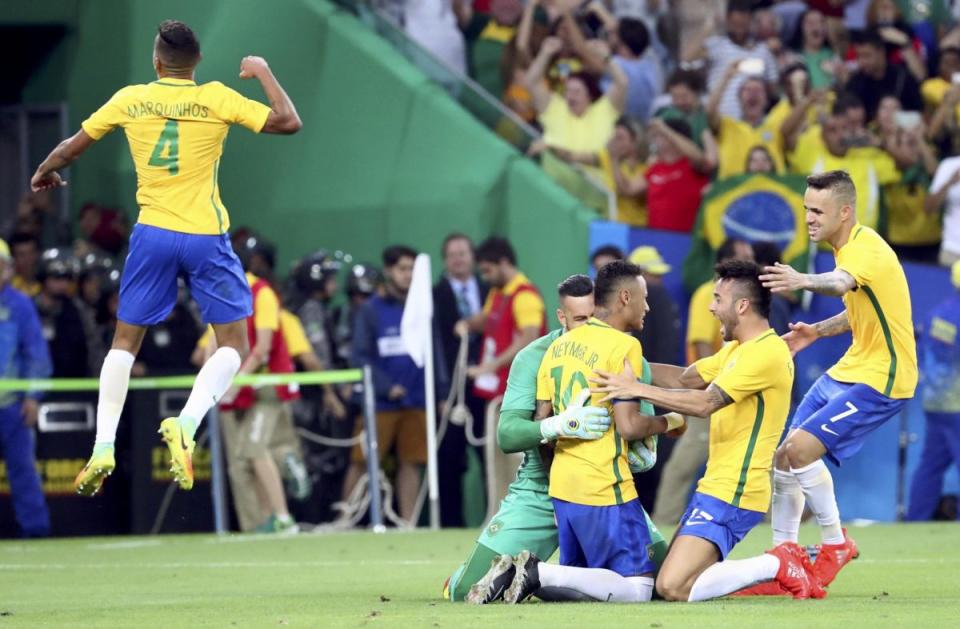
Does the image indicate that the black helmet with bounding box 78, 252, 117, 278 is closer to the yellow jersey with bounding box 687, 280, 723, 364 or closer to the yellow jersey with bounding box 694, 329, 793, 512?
the yellow jersey with bounding box 687, 280, 723, 364

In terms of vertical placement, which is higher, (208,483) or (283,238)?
(283,238)

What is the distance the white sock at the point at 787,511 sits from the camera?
10.3 metres

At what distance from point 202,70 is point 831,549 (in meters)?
11.9

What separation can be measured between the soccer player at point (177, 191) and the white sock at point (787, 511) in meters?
3.11

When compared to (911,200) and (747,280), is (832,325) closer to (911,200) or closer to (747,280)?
(747,280)

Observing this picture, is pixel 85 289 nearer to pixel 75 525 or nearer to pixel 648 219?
pixel 75 525

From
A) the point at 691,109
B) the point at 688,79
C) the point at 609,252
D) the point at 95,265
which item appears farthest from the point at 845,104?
the point at 95,265

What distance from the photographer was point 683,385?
9.93m

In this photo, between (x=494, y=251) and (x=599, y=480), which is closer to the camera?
(x=599, y=480)

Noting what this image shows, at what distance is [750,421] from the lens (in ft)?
31.0

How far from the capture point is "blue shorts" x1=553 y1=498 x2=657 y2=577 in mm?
9234

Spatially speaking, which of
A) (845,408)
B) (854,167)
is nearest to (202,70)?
(854,167)

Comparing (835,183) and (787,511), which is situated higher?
(835,183)

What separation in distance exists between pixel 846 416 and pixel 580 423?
75.2 inches
